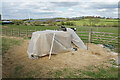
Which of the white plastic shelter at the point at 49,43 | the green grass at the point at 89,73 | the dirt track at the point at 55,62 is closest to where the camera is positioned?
the green grass at the point at 89,73

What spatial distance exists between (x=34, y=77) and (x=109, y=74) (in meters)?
2.92

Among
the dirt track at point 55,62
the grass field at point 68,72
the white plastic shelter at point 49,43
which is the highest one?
the white plastic shelter at point 49,43

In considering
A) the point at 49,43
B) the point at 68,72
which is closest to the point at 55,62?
the point at 68,72

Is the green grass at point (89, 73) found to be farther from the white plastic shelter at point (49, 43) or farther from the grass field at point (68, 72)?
the white plastic shelter at point (49, 43)

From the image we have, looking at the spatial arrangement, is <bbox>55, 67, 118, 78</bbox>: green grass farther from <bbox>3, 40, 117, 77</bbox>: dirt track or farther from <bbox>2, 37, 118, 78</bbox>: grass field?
<bbox>3, 40, 117, 77</bbox>: dirt track

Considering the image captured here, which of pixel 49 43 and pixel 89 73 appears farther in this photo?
pixel 49 43

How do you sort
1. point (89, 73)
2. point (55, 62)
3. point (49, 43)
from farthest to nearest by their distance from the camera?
1. point (49, 43)
2. point (55, 62)
3. point (89, 73)

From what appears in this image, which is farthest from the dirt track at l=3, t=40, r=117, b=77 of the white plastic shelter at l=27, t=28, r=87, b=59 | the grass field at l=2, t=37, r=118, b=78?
the white plastic shelter at l=27, t=28, r=87, b=59

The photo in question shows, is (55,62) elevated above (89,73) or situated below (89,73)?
above

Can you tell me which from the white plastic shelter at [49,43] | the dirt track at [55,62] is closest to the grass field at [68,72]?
the dirt track at [55,62]

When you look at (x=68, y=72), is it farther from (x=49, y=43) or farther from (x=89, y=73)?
(x=49, y=43)

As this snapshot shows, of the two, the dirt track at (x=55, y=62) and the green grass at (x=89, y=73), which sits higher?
the dirt track at (x=55, y=62)

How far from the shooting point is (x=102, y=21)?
20.4 meters

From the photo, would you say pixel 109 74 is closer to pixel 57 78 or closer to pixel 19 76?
pixel 57 78
